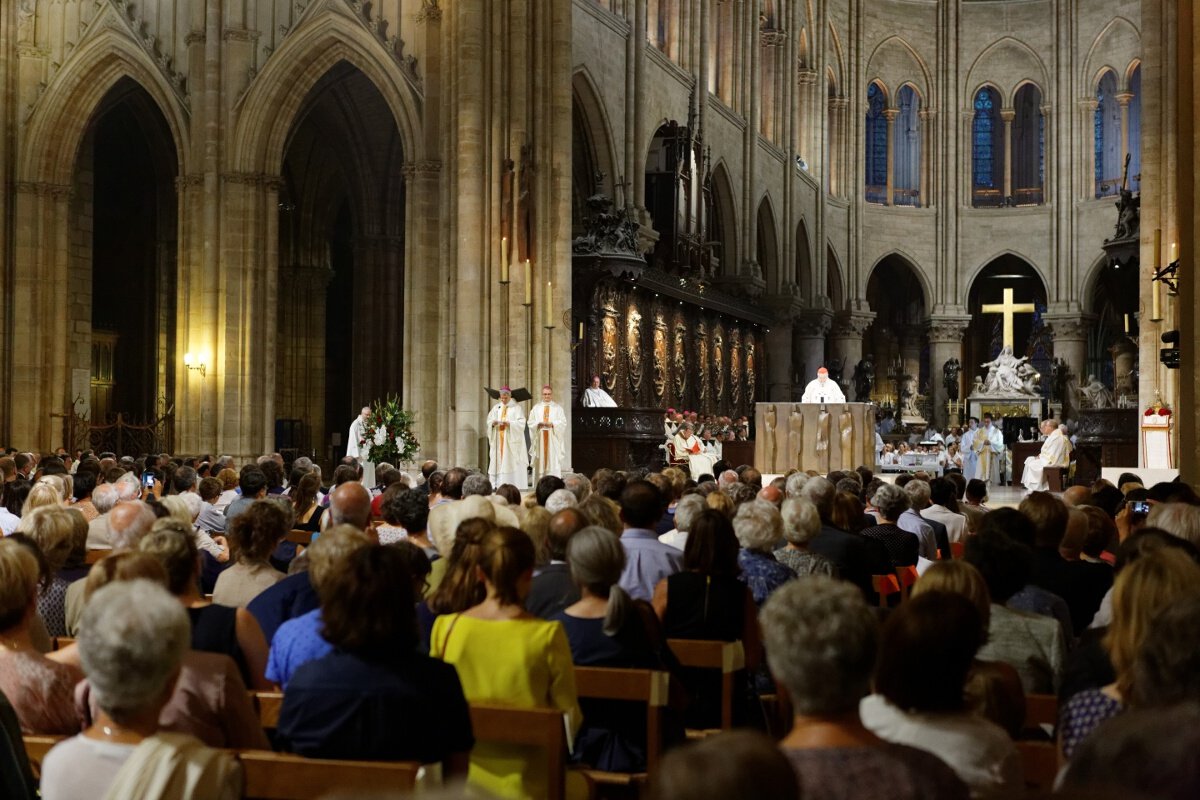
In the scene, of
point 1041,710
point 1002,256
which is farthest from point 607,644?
point 1002,256

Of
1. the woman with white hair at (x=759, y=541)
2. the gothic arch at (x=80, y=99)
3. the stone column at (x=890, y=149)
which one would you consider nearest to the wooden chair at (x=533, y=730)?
the woman with white hair at (x=759, y=541)

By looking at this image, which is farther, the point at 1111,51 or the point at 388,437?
the point at 1111,51

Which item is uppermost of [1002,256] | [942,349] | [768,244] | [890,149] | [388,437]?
[890,149]

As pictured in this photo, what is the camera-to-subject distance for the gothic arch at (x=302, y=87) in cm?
2428

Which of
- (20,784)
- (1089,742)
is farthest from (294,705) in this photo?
(1089,742)

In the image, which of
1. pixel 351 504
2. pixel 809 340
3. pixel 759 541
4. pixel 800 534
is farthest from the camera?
pixel 809 340

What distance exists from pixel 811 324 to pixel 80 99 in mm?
22522

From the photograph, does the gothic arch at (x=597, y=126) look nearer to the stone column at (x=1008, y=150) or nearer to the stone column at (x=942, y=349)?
the stone column at (x=942, y=349)

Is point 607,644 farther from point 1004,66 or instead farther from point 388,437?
point 1004,66

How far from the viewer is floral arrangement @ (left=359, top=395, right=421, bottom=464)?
67.3 ft

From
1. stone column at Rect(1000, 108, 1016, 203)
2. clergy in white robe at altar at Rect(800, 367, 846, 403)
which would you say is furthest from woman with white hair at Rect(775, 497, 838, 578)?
stone column at Rect(1000, 108, 1016, 203)

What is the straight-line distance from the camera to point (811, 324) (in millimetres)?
41625

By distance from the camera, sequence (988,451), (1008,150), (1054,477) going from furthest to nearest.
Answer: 1. (1008,150)
2. (988,451)
3. (1054,477)

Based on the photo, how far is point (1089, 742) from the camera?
211cm
